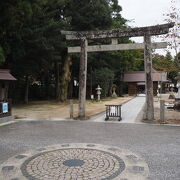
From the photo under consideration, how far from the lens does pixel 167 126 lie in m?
8.45

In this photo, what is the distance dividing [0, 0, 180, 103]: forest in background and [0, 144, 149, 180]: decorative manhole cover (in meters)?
7.42

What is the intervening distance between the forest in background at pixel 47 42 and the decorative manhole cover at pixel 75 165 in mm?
7415

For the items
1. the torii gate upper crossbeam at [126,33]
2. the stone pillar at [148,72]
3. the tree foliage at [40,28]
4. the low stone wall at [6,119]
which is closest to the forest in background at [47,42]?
the tree foliage at [40,28]

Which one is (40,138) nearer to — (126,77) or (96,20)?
(96,20)

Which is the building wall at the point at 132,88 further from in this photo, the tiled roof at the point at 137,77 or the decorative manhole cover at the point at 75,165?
the decorative manhole cover at the point at 75,165

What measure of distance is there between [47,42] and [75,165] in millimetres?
12563

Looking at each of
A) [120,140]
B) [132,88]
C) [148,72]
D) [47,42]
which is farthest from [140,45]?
[132,88]

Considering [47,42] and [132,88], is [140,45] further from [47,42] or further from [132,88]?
[132,88]

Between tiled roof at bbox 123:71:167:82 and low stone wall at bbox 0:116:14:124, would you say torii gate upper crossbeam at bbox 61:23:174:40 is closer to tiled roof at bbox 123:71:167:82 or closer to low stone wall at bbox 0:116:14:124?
low stone wall at bbox 0:116:14:124

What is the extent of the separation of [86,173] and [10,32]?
40.2 ft

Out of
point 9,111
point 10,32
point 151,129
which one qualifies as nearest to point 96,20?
point 10,32

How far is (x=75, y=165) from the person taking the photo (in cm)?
410

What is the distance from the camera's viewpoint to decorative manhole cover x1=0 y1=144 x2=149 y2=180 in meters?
3.64

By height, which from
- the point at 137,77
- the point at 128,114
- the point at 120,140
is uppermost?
the point at 137,77
